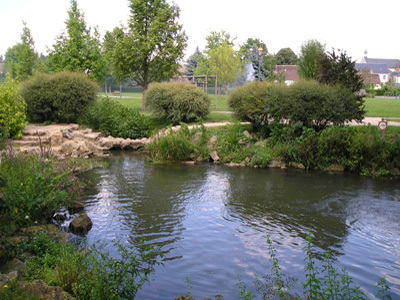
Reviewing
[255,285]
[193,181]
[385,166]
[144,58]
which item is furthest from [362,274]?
[144,58]

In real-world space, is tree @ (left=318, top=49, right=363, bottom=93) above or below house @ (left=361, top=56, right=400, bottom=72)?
below

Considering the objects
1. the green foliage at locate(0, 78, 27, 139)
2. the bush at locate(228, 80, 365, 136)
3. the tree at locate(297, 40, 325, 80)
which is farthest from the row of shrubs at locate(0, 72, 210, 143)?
the tree at locate(297, 40, 325, 80)

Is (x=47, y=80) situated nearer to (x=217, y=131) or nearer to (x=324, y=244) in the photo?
(x=217, y=131)

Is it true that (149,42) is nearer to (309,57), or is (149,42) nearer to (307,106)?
(309,57)

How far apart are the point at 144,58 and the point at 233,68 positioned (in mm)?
8172

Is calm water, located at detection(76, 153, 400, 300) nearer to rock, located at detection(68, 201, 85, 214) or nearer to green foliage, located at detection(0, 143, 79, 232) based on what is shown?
rock, located at detection(68, 201, 85, 214)

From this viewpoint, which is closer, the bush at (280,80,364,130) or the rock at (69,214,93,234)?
the rock at (69,214,93,234)

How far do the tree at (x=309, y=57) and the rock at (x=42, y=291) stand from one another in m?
24.9

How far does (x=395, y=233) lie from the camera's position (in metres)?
7.89

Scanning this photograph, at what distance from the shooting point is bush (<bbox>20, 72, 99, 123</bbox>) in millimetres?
18031

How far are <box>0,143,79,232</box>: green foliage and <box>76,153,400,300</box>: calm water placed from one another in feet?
3.27

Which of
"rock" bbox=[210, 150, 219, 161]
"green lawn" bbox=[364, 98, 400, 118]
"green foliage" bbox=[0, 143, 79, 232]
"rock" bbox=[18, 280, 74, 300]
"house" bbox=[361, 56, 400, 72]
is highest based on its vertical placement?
"house" bbox=[361, 56, 400, 72]

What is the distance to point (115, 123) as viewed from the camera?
63.6 feet

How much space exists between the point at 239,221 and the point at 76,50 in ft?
72.8
